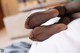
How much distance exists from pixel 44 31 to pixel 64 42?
9 cm

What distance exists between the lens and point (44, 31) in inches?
22.9

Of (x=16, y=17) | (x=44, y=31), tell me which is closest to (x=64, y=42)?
(x=44, y=31)

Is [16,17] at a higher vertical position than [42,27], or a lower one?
lower

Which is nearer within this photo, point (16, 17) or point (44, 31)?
point (44, 31)

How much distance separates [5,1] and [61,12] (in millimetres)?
3084

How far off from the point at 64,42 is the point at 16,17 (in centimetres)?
192

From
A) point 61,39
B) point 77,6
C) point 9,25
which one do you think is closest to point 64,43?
point 61,39

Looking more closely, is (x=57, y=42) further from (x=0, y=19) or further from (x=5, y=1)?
(x=5, y=1)

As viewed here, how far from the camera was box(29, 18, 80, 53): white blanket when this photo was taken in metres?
0.52

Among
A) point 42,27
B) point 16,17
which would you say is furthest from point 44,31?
point 16,17

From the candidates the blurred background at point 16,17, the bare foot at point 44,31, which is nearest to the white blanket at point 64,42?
the bare foot at point 44,31

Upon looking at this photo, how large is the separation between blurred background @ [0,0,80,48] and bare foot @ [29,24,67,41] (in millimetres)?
977

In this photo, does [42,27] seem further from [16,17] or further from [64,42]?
[16,17]

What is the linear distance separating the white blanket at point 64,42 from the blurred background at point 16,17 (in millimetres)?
1000
